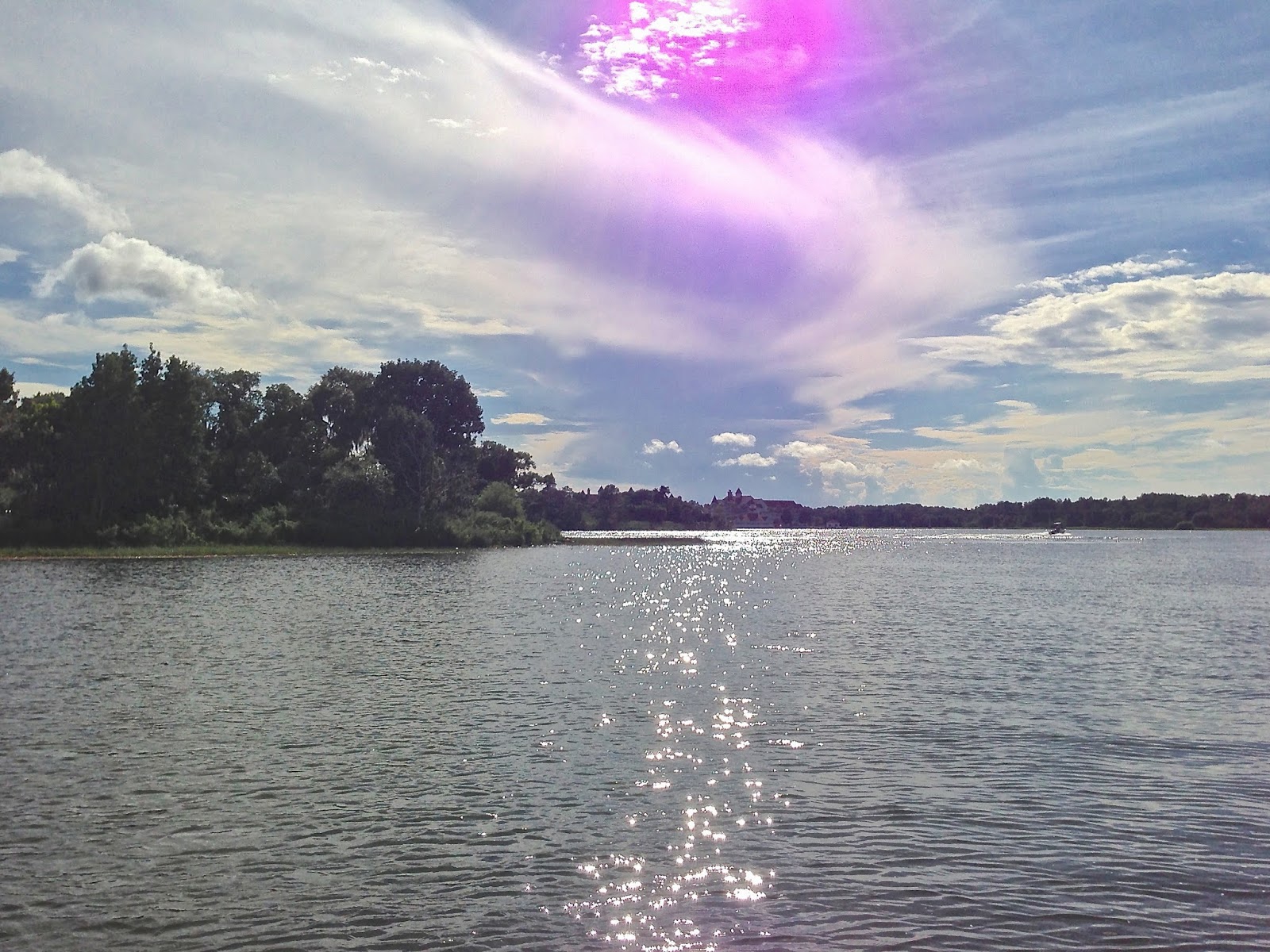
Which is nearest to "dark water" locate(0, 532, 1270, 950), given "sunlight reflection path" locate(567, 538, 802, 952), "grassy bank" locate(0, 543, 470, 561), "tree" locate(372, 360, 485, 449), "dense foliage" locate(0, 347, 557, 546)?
"sunlight reflection path" locate(567, 538, 802, 952)

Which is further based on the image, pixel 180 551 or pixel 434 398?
pixel 434 398

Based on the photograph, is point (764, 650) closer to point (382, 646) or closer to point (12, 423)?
point (382, 646)

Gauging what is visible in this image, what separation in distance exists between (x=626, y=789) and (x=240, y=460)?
142215 millimetres

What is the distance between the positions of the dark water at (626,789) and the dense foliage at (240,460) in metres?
78.1

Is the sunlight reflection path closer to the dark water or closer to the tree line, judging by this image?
the dark water

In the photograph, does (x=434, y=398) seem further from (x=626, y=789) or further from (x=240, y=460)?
(x=626, y=789)

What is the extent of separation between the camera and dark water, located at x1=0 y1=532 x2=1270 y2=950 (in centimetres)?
1551

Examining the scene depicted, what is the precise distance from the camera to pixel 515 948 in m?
14.4

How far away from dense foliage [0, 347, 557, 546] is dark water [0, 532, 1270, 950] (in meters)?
78.1

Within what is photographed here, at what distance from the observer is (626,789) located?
22.7 metres

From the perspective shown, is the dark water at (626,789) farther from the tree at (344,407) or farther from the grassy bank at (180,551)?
→ the tree at (344,407)

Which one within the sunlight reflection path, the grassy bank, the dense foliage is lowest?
the sunlight reflection path

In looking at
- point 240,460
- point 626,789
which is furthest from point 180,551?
point 626,789

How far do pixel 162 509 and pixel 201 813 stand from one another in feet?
403
